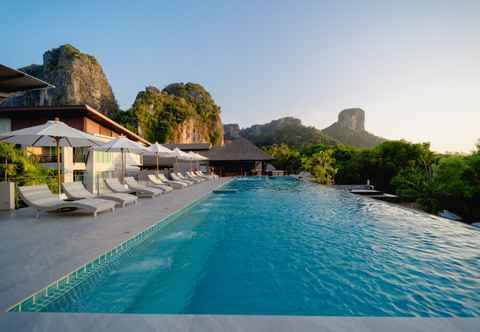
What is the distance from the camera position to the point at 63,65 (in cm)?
5822

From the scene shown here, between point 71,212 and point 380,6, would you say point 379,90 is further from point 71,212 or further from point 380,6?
point 71,212

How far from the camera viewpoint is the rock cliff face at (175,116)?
5347cm

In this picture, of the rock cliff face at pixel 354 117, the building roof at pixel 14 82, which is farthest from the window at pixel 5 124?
the rock cliff face at pixel 354 117

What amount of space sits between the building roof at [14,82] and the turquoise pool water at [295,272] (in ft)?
10.7

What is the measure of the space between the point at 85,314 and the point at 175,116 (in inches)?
2391

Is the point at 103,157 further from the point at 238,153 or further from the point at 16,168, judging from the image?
the point at 238,153

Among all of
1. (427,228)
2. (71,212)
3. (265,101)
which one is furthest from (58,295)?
(265,101)

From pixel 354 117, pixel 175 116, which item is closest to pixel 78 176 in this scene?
pixel 175 116

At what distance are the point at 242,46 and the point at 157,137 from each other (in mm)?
41317

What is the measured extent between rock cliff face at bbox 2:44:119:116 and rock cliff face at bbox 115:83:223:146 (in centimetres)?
1248

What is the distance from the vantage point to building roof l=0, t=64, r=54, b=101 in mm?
3430

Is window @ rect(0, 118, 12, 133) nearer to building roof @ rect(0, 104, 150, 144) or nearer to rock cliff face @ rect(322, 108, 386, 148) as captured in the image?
building roof @ rect(0, 104, 150, 144)

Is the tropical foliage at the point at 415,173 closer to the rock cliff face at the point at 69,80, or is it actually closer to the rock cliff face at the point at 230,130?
the rock cliff face at the point at 69,80

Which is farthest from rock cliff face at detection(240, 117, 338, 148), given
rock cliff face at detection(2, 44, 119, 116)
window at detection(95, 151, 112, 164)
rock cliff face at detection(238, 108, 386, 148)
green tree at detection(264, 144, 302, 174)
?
rock cliff face at detection(2, 44, 119, 116)
